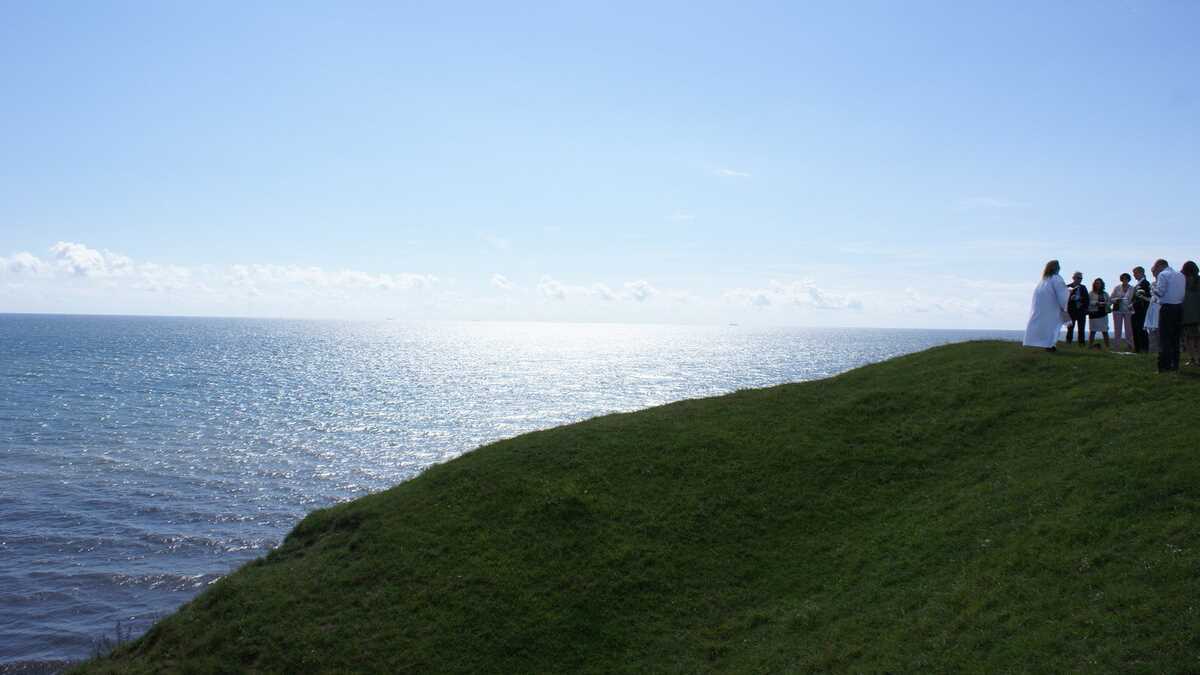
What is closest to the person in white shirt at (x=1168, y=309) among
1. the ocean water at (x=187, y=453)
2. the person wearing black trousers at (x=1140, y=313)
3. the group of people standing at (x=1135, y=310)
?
the group of people standing at (x=1135, y=310)

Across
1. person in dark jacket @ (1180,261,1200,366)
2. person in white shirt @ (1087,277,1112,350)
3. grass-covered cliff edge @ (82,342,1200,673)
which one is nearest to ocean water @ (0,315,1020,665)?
grass-covered cliff edge @ (82,342,1200,673)

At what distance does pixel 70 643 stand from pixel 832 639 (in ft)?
78.6

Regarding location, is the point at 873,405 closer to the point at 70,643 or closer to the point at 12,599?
the point at 70,643

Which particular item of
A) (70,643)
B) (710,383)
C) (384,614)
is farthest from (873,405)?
(710,383)

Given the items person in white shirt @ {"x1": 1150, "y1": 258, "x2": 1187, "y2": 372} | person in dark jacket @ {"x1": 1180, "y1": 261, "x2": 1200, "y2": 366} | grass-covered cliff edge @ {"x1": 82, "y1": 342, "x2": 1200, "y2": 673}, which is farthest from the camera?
person in dark jacket @ {"x1": 1180, "y1": 261, "x2": 1200, "y2": 366}

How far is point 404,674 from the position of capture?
15391 mm

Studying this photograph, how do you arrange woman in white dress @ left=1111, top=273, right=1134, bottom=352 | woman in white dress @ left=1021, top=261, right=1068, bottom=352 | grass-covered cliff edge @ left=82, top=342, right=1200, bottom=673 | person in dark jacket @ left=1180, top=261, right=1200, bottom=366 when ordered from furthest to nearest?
woman in white dress @ left=1111, top=273, right=1134, bottom=352, woman in white dress @ left=1021, top=261, right=1068, bottom=352, person in dark jacket @ left=1180, top=261, right=1200, bottom=366, grass-covered cliff edge @ left=82, top=342, right=1200, bottom=673

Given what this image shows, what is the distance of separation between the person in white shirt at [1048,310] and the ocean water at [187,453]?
33216 millimetres

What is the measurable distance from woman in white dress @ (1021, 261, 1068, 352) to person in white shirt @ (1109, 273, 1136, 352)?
359cm

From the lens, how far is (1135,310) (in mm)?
27453

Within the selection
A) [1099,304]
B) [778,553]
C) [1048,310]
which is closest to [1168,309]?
[1048,310]

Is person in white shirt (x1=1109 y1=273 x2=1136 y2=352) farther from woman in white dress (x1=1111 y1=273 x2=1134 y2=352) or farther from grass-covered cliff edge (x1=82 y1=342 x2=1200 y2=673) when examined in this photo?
grass-covered cliff edge (x1=82 y1=342 x2=1200 y2=673)

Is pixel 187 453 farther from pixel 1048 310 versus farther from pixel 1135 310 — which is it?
pixel 1135 310

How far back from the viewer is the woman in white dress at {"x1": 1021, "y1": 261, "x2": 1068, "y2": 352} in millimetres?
25891
